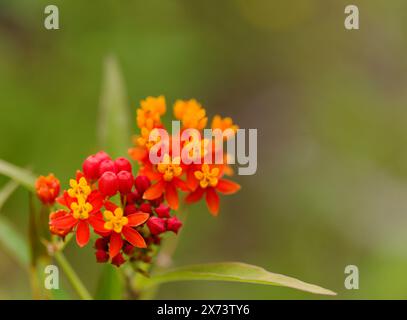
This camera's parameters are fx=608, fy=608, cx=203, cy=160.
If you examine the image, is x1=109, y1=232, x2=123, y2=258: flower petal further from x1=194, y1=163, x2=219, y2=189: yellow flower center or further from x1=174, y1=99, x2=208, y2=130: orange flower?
x1=174, y1=99, x2=208, y2=130: orange flower

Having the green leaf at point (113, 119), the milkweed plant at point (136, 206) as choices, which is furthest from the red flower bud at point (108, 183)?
the green leaf at point (113, 119)

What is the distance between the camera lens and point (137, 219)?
5.96 ft

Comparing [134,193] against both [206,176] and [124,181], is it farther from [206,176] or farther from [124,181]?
[206,176]

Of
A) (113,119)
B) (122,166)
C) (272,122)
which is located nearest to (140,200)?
(122,166)

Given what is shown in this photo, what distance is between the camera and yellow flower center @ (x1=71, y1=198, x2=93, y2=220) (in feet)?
5.87

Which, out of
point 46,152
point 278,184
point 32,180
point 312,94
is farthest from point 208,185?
point 312,94

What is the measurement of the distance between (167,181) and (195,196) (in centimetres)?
16

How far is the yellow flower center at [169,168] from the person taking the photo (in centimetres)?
189

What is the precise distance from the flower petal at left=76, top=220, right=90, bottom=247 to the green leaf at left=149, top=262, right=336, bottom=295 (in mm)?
294

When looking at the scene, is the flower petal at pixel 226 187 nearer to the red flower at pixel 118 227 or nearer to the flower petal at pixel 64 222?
the red flower at pixel 118 227

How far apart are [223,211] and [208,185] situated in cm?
283

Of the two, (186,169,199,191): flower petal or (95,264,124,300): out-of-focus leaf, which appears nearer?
(186,169,199,191): flower petal

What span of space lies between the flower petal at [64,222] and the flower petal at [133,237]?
0.50 feet

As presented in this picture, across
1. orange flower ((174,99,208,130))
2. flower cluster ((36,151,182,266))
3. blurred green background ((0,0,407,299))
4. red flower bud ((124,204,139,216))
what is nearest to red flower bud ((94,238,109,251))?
flower cluster ((36,151,182,266))
